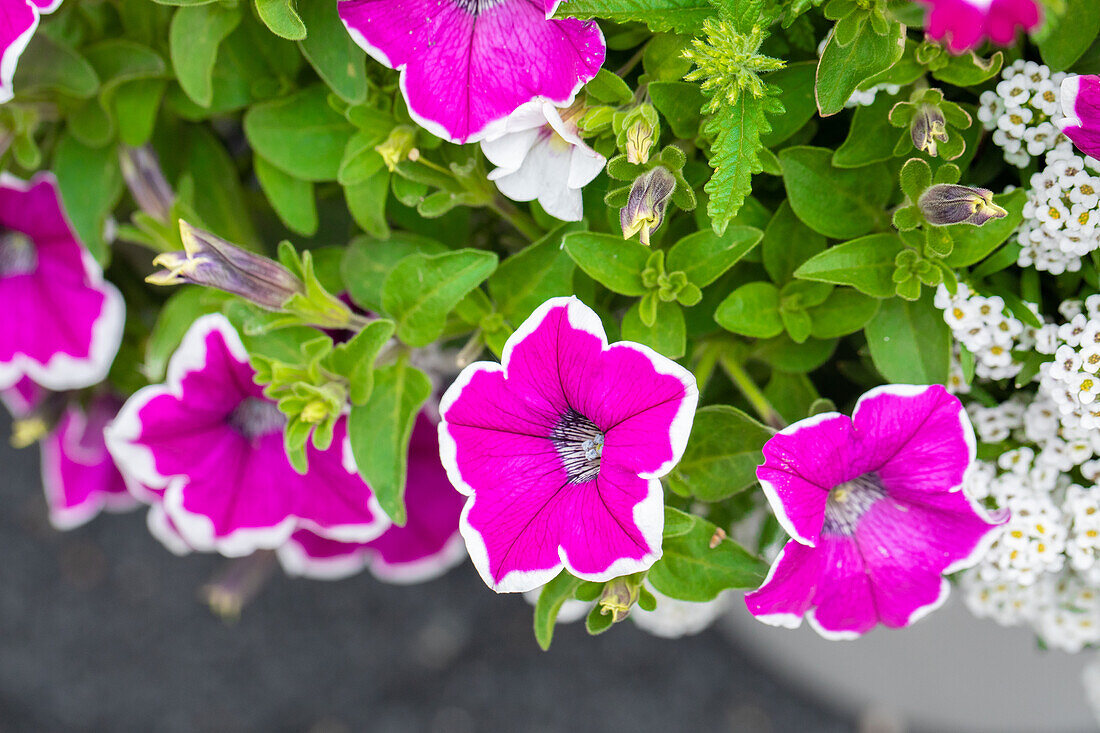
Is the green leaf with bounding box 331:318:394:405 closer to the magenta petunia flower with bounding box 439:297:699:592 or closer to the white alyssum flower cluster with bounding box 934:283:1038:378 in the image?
the magenta petunia flower with bounding box 439:297:699:592

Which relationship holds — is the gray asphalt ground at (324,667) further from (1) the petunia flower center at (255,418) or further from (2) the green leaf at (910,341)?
(2) the green leaf at (910,341)

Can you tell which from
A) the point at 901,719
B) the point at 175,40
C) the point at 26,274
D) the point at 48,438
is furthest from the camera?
the point at 901,719

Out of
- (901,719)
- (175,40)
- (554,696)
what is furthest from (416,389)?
(901,719)

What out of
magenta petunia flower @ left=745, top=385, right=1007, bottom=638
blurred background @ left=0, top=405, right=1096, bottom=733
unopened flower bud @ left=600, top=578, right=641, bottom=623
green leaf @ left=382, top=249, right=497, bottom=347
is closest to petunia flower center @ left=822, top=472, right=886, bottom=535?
magenta petunia flower @ left=745, top=385, right=1007, bottom=638

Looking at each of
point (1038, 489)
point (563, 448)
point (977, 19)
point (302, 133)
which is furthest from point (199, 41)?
point (1038, 489)

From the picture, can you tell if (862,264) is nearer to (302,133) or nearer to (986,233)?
(986,233)

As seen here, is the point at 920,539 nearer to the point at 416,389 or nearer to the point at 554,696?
the point at 416,389
